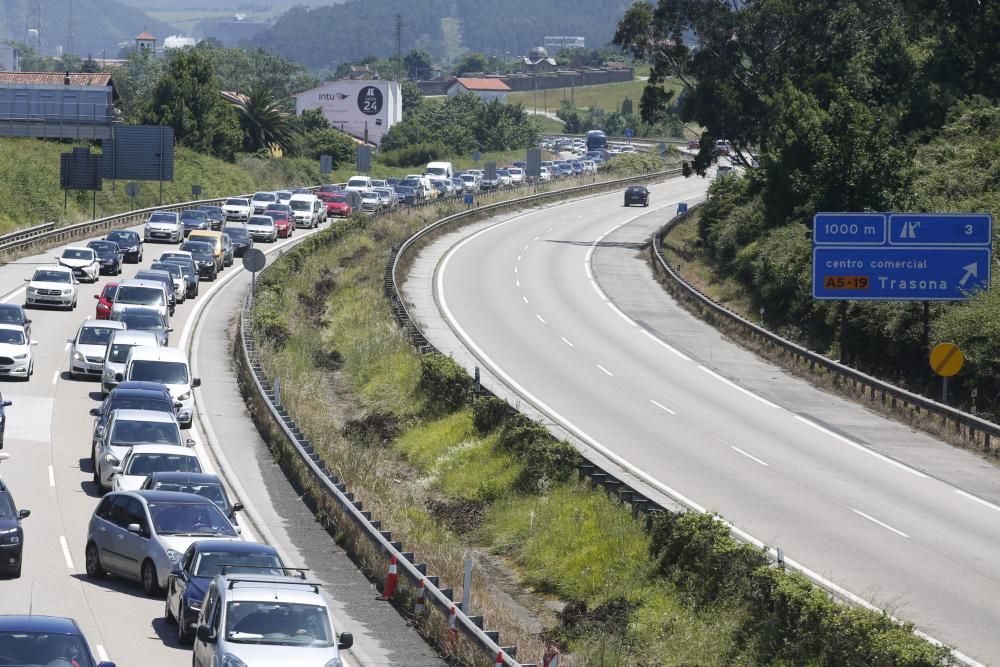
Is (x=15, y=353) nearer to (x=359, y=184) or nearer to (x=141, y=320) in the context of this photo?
(x=141, y=320)

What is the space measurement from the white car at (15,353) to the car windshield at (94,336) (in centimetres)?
136

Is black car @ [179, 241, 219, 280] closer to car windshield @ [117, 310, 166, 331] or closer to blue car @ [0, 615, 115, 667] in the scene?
car windshield @ [117, 310, 166, 331]

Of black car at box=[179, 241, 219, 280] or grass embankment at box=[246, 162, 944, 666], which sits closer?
grass embankment at box=[246, 162, 944, 666]

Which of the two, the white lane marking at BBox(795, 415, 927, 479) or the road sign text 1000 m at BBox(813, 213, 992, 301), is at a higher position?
the road sign text 1000 m at BBox(813, 213, 992, 301)

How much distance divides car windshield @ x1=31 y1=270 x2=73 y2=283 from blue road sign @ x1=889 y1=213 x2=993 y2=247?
25.2 m

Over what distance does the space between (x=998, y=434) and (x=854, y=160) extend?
18336mm

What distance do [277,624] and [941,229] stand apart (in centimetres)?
2911

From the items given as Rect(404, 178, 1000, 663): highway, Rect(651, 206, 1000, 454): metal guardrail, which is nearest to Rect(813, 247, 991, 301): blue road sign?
Rect(651, 206, 1000, 454): metal guardrail

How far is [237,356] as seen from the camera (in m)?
42.8

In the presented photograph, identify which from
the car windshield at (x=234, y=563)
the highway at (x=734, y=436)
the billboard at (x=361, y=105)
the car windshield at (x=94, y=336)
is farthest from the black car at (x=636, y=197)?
the car windshield at (x=234, y=563)

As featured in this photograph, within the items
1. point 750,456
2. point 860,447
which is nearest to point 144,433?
point 750,456

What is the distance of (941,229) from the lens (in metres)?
41.2

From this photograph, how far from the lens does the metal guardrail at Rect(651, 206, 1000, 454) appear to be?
34812mm

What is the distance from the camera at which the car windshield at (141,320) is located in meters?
41.5
